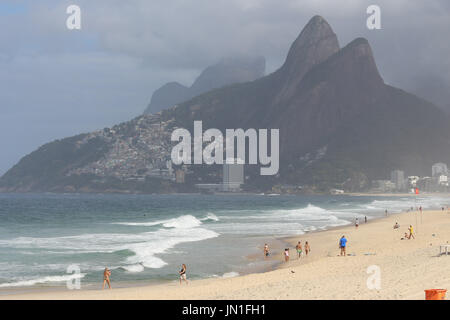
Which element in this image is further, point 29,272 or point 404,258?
point 29,272

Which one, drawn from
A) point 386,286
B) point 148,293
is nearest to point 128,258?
point 148,293

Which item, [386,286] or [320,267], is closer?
[386,286]

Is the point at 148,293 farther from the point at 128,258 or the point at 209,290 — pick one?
the point at 128,258

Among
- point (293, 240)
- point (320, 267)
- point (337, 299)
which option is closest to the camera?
point (337, 299)
